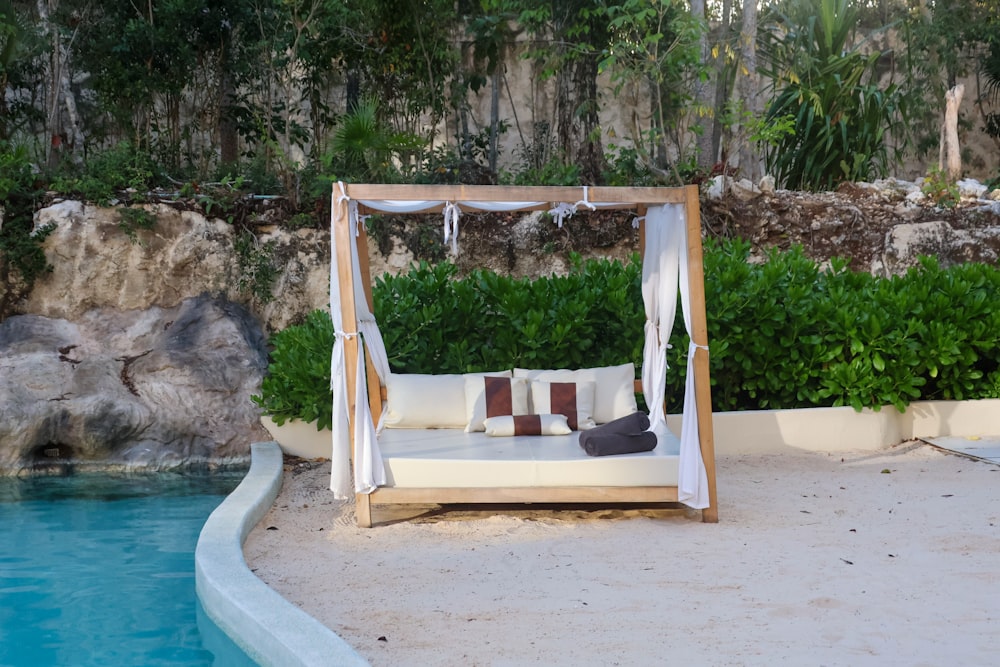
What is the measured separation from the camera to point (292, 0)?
10.0 m

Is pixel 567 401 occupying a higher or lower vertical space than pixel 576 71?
lower

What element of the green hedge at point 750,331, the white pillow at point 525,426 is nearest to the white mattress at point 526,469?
the white pillow at point 525,426

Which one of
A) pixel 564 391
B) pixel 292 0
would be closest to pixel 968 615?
pixel 564 391

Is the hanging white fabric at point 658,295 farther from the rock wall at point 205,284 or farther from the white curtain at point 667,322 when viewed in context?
the rock wall at point 205,284

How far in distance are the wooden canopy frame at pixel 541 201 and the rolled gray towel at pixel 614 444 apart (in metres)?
0.19

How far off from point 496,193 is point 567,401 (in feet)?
5.35

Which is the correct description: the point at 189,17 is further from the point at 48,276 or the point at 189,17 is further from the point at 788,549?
the point at 788,549

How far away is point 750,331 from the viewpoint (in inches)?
274

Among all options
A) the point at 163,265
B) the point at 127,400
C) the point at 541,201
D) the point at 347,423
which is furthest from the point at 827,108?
the point at 127,400

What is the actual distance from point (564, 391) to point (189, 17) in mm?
6698

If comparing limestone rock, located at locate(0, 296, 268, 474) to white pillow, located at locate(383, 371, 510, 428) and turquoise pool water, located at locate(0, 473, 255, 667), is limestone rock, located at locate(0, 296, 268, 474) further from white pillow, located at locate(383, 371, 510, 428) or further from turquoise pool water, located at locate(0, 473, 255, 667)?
white pillow, located at locate(383, 371, 510, 428)

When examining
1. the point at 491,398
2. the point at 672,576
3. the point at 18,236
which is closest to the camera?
the point at 672,576

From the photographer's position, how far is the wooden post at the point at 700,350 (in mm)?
5008

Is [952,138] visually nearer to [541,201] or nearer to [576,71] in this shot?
[576,71]
